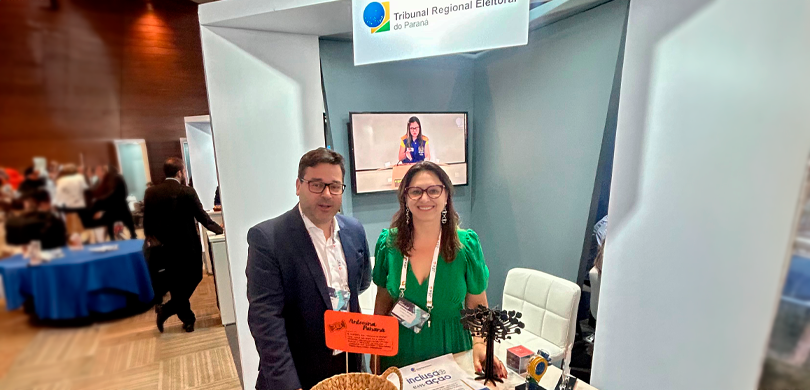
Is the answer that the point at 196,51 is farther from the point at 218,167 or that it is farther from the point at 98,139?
the point at 98,139

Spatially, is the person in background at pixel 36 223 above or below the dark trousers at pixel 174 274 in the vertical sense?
above

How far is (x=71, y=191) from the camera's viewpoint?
580 millimetres

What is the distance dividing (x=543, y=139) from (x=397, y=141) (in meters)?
1.06

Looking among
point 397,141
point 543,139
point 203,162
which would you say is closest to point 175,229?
point 203,162

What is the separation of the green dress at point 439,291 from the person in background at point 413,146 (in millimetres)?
1142

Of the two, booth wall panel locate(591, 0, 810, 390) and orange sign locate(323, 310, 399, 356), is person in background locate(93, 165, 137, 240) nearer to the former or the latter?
orange sign locate(323, 310, 399, 356)

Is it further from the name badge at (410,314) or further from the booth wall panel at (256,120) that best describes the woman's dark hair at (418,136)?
the name badge at (410,314)

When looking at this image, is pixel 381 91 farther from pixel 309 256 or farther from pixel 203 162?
pixel 309 256

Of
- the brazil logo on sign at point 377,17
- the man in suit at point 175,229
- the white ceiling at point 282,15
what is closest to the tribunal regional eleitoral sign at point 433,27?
the brazil logo on sign at point 377,17

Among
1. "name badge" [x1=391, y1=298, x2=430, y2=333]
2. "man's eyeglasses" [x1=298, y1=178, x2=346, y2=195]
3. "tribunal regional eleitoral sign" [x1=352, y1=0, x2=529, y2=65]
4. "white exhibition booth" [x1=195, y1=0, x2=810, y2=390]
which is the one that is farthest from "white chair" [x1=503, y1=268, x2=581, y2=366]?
"tribunal regional eleitoral sign" [x1=352, y1=0, x2=529, y2=65]

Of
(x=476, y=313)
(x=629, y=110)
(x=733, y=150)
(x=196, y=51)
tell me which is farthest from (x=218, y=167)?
(x=733, y=150)

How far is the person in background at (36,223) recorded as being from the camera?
0.56 m

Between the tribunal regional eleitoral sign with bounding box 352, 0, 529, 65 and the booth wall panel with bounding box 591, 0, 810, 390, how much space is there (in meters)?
0.46

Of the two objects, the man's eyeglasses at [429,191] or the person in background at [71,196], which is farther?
the man's eyeglasses at [429,191]
